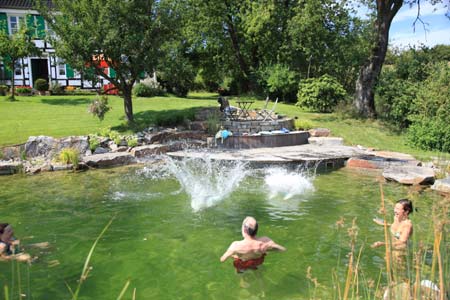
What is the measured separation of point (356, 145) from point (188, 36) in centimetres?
1849

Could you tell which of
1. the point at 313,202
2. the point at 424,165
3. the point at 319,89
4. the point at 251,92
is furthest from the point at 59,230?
the point at 251,92

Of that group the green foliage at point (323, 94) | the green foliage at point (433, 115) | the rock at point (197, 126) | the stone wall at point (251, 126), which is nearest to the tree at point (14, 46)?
the rock at point (197, 126)

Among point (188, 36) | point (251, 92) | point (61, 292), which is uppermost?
point (188, 36)

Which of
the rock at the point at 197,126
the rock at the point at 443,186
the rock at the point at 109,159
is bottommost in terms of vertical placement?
the rock at the point at 109,159

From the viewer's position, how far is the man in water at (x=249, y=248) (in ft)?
18.2

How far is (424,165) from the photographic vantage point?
12.5 metres

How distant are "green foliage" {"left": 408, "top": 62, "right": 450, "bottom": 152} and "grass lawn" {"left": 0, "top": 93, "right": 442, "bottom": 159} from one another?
0.56 meters

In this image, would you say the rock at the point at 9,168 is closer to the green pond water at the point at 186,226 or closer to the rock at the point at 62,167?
the green pond water at the point at 186,226

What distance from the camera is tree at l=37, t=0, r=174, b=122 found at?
47.9 feet

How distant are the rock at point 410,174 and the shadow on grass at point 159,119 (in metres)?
9.18

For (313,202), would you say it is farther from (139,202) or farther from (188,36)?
(188,36)

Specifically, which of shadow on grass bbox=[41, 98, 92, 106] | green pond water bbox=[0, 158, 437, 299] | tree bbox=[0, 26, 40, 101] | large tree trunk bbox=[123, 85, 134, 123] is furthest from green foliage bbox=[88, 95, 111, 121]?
tree bbox=[0, 26, 40, 101]

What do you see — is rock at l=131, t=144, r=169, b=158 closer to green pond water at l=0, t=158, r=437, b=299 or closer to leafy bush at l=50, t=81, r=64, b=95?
green pond water at l=0, t=158, r=437, b=299

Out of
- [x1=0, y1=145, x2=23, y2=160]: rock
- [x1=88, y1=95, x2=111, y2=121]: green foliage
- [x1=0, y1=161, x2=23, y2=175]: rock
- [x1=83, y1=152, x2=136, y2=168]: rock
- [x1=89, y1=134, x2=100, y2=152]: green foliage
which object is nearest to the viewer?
[x1=0, y1=161, x2=23, y2=175]: rock
